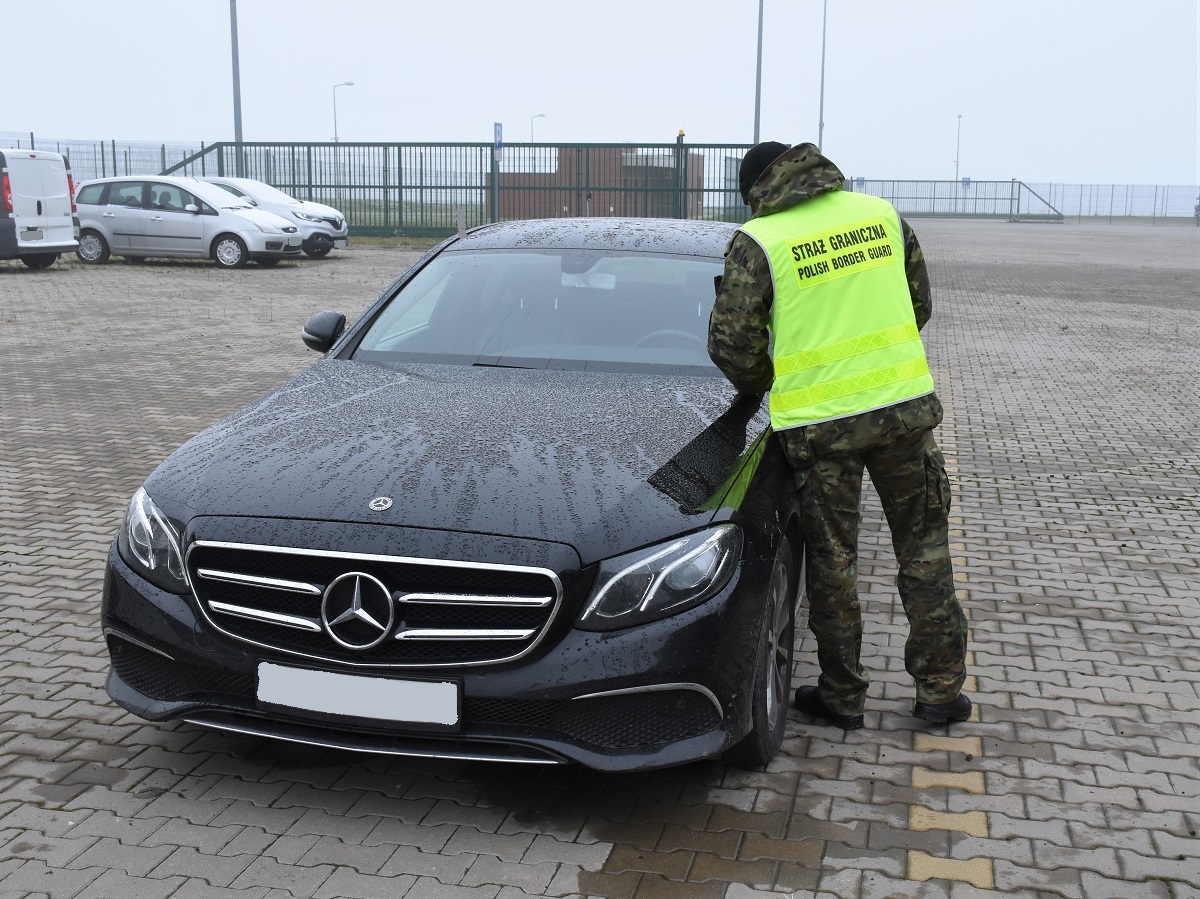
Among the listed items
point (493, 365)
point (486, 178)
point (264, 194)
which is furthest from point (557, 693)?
point (486, 178)

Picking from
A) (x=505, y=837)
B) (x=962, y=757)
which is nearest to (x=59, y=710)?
(x=505, y=837)

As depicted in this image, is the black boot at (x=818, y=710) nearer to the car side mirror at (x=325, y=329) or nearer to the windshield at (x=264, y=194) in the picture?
the car side mirror at (x=325, y=329)

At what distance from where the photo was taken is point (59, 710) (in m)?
4.25

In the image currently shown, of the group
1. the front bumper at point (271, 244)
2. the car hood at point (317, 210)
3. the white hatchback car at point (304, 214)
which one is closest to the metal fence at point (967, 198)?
the car hood at point (317, 210)

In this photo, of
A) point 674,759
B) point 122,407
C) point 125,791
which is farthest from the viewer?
point 122,407

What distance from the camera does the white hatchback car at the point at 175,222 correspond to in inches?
931

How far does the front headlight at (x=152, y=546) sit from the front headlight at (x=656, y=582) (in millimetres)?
1105

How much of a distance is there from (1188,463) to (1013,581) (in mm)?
3110

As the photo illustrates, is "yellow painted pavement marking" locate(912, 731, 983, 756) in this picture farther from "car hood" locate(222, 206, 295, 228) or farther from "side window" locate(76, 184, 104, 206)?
"side window" locate(76, 184, 104, 206)

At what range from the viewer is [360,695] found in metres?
3.33

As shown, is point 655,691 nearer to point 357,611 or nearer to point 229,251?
point 357,611

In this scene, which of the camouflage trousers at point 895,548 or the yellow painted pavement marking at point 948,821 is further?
the camouflage trousers at point 895,548

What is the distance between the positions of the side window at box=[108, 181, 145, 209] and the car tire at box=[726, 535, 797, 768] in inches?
871

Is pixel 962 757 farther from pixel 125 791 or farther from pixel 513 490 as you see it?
pixel 125 791
